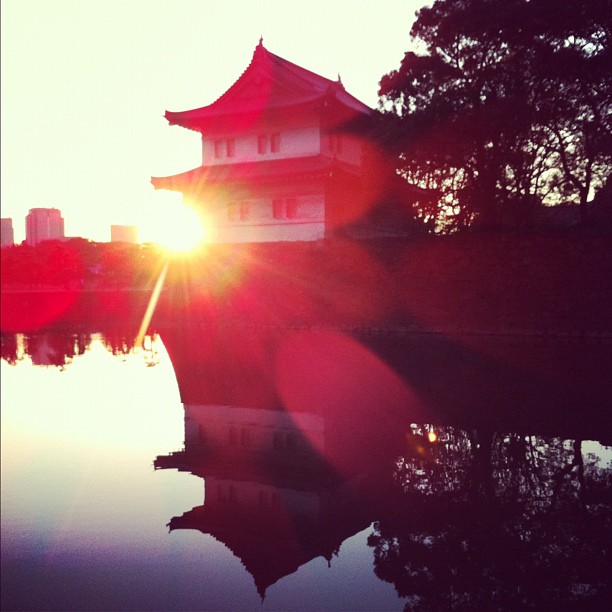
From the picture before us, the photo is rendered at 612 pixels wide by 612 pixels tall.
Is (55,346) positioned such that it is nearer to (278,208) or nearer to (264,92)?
(278,208)

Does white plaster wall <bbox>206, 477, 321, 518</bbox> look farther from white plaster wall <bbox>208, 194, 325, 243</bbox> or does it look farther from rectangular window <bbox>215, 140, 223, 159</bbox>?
rectangular window <bbox>215, 140, 223, 159</bbox>

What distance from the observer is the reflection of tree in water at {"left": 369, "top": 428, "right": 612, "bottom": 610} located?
370cm

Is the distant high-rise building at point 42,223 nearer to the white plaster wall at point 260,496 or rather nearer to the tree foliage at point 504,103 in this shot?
the tree foliage at point 504,103

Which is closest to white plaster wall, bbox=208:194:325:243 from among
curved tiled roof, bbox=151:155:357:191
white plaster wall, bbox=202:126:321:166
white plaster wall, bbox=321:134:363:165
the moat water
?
curved tiled roof, bbox=151:155:357:191

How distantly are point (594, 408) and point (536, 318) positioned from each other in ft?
33.5

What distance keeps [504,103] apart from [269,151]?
34.4ft

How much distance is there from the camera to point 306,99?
2280 cm

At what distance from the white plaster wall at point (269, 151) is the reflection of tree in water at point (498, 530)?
755 inches

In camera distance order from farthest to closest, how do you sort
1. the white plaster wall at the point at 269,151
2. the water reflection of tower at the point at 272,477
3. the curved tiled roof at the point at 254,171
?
the white plaster wall at the point at 269,151, the curved tiled roof at the point at 254,171, the water reflection of tower at the point at 272,477

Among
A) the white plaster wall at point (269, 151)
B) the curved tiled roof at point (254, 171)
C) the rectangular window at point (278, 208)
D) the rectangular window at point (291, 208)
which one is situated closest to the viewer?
the curved tiled roof at point (254, 171)

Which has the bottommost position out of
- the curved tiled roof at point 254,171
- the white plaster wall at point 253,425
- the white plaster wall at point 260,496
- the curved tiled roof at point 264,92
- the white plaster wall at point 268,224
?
the white plaster wall at point 260,496

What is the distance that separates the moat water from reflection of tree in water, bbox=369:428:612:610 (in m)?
0.02

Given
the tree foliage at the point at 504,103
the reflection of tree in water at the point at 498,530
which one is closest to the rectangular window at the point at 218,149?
the tree foliage at the point at 504,103

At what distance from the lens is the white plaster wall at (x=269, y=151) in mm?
23938
